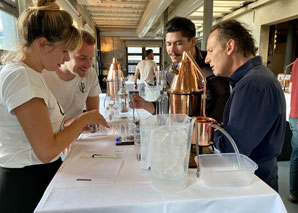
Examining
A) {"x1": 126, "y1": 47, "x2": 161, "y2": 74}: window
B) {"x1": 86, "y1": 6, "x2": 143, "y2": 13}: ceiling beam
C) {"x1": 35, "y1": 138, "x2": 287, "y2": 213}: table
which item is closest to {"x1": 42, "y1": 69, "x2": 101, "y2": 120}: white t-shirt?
{"x1": 35, "y1": 138, "x2": 287, "y2": 213}: table

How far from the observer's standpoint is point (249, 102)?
864 millimetres

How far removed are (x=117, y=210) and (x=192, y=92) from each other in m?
0.55

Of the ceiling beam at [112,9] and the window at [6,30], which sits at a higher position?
the ceiling beam at [112,9]

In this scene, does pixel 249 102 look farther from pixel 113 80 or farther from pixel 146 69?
pixel 146 69

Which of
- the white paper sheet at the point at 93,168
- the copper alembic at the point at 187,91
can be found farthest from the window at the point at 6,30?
the copper alembic at the point at 187,91

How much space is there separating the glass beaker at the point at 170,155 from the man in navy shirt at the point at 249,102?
0.99 feet

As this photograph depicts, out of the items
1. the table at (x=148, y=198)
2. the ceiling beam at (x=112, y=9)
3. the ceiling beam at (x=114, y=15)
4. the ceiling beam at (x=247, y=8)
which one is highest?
the ceiling beam at (x=114, y=15)

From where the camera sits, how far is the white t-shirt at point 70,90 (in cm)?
141

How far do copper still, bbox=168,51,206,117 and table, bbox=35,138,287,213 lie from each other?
321 mm

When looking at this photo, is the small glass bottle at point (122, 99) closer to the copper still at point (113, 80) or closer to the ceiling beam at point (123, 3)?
the copper still at point (113, 80)

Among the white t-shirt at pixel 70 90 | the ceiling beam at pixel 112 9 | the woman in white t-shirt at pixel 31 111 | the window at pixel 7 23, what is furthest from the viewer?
the ceiling beam at pixel 112 9

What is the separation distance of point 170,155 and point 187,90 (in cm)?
33

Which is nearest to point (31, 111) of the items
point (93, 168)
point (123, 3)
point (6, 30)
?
point (93, 168)

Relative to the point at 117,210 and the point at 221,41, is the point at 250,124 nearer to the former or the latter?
the point at 221,41
